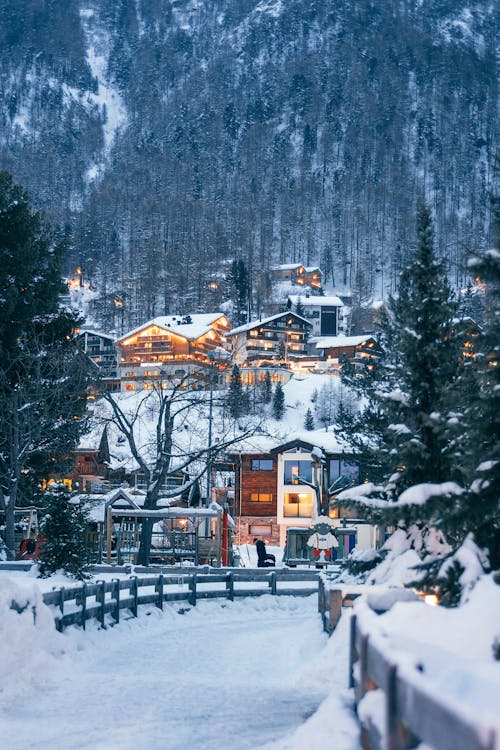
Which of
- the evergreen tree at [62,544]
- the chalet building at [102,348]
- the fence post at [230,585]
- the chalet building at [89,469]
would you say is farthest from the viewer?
the chalet building at [102,348]

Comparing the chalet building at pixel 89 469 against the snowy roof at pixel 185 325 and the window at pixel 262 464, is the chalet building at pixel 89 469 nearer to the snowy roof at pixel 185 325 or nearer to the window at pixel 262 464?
the window at pixel 262 464

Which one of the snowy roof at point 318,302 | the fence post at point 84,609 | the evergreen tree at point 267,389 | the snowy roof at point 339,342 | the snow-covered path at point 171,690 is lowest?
the snow-covered path at point 171,690

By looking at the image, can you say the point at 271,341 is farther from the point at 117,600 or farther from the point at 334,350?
the point at 117,600

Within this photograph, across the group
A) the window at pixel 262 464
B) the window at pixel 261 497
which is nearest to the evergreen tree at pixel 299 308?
the window at pixel 262 464

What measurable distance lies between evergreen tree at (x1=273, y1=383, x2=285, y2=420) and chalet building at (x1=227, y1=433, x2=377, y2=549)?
154 ft

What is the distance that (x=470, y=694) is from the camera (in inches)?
163

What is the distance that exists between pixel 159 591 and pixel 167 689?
10262 mm

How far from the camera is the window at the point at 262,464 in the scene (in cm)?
6850

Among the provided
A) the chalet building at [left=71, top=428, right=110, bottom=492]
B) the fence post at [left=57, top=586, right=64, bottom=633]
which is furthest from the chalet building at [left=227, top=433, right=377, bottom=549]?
the fence post at [left=57, top=586, right=64, bottom=633]

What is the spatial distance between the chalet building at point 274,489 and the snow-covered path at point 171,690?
45057mm

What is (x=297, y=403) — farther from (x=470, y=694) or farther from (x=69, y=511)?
(x=470, y=694)

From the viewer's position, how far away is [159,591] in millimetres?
23031

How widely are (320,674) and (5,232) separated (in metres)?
29.5

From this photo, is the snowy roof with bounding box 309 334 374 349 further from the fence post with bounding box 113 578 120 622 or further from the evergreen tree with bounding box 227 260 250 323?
the fence post with bounding box 113 578 120 622
